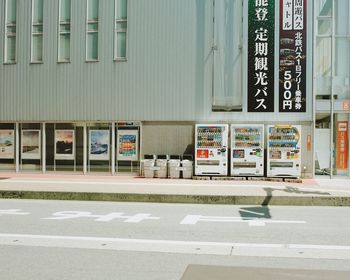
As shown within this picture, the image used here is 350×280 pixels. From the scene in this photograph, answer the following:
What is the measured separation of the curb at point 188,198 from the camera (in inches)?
529

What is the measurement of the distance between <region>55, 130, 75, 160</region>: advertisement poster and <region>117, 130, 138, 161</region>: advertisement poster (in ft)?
7.39

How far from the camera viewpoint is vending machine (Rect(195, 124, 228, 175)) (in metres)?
19.3

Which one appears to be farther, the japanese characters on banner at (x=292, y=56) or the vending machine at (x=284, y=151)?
the japanese characters on banner at (x=292, y=56)

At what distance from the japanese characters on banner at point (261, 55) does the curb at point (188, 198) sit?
23.2ft

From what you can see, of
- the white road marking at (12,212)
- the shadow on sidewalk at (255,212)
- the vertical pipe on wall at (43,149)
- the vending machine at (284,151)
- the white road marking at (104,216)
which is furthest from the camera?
the vertical pipe on wall at (43,149)

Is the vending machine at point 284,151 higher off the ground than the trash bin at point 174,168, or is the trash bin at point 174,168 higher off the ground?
the vending machine at point 284,151

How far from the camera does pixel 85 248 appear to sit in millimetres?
7520

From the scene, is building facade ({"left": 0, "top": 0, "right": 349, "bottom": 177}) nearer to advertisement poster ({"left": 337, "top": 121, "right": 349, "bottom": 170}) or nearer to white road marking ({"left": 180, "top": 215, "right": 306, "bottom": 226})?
advertisement poster ({"left": 337, "top": 121, "right": 349, "bottom": 170})

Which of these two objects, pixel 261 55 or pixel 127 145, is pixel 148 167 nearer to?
pixel 127 145

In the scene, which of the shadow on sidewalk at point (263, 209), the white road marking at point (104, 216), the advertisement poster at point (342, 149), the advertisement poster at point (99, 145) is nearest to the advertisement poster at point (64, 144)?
the advertisement poster at point (99, 145)

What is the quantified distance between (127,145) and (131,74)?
3.14 m

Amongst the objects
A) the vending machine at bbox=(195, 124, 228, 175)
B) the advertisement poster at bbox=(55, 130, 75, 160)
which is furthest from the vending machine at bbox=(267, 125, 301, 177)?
the advertisement poster at bbox=(55, 130, 75, 160)

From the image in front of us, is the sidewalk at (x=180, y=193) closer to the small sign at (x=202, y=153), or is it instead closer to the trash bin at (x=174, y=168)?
the small sign at (x=202, y=153)

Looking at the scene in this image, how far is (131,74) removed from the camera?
69.6 feet
